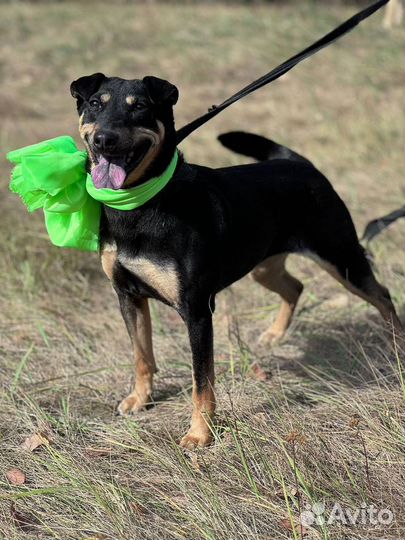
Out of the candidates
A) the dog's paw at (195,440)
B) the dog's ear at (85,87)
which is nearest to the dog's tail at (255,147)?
the dog's ear at (85,87)

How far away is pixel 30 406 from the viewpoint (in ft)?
12.6

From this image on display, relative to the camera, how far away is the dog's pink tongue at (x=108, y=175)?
319 cm

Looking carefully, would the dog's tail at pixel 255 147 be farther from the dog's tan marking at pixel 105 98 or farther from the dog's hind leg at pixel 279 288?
the dog's tan marking at pixel 105 98

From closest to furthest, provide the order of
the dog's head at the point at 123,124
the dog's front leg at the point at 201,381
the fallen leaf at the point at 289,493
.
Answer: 1. the fallen leaf at the point at 289,493
2. the dog's head at the point at 123,124
3. the dog's front leg at the point at 201,381

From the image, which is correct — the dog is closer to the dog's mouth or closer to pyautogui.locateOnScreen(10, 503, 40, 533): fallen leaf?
the dog's mouth

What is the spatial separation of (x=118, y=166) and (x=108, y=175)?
0.06 m

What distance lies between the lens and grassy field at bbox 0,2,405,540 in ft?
9.80

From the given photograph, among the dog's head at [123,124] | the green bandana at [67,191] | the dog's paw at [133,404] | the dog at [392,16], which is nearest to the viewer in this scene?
the dog's head at [123,124]

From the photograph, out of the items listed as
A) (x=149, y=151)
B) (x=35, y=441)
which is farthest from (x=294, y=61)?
(x=35, y=441)

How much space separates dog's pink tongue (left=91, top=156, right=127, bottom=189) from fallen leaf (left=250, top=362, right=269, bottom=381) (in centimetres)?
147

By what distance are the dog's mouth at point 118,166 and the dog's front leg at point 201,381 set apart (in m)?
0.72

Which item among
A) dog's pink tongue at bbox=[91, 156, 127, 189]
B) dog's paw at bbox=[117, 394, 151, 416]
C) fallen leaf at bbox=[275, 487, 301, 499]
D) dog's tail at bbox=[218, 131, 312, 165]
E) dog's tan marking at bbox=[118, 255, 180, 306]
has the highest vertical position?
dog's pink tongue at bbox=[91, 156, 127, 189]

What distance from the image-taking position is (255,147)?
4422 mm

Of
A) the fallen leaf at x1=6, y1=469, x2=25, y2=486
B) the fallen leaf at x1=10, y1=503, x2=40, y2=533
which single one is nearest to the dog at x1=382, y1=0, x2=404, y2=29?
the fallen leaf at x1=6, y1=469, x2=25, y2=486
